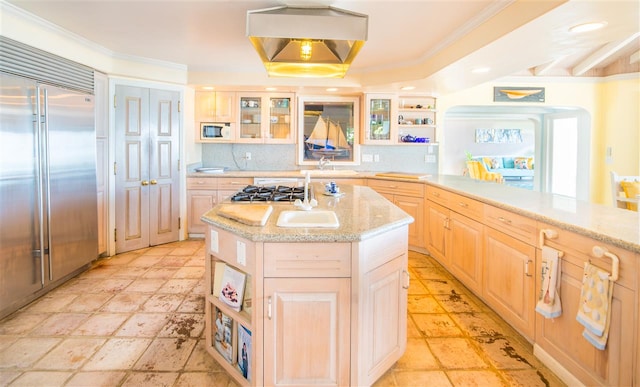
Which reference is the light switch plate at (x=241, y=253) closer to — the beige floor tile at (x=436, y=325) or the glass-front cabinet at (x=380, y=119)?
the beige floor tile at (x=436, y=325)

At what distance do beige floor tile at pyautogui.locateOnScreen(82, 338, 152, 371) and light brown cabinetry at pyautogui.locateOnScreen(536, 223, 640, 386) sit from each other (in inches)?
93.9

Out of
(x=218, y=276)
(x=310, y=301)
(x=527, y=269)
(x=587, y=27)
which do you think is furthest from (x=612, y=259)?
(x=218, y=276)

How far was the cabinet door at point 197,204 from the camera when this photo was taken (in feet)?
15.7

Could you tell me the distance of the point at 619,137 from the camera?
17.6 ft

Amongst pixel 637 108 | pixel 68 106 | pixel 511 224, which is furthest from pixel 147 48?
pixel 637 108

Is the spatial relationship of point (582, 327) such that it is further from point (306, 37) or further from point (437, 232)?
point (306, 37)

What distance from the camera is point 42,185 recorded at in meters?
2.84

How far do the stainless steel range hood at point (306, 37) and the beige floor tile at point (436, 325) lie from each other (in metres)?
1.96

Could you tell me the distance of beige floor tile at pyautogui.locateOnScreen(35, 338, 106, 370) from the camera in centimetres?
201

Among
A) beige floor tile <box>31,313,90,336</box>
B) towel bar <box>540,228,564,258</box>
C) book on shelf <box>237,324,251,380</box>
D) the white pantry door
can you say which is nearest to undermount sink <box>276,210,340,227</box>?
book on shelf <box>237,324,251,380</box>

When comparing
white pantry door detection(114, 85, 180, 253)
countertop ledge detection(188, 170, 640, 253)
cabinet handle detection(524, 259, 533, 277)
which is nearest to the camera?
countertop ledge detection(188, 170, 640, 253)

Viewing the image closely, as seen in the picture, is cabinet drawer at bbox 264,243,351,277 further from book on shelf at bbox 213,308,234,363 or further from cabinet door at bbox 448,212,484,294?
cabinet door at bbox 448,212,484,294

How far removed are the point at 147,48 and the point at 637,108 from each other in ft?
21.9

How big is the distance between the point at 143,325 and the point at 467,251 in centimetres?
260
